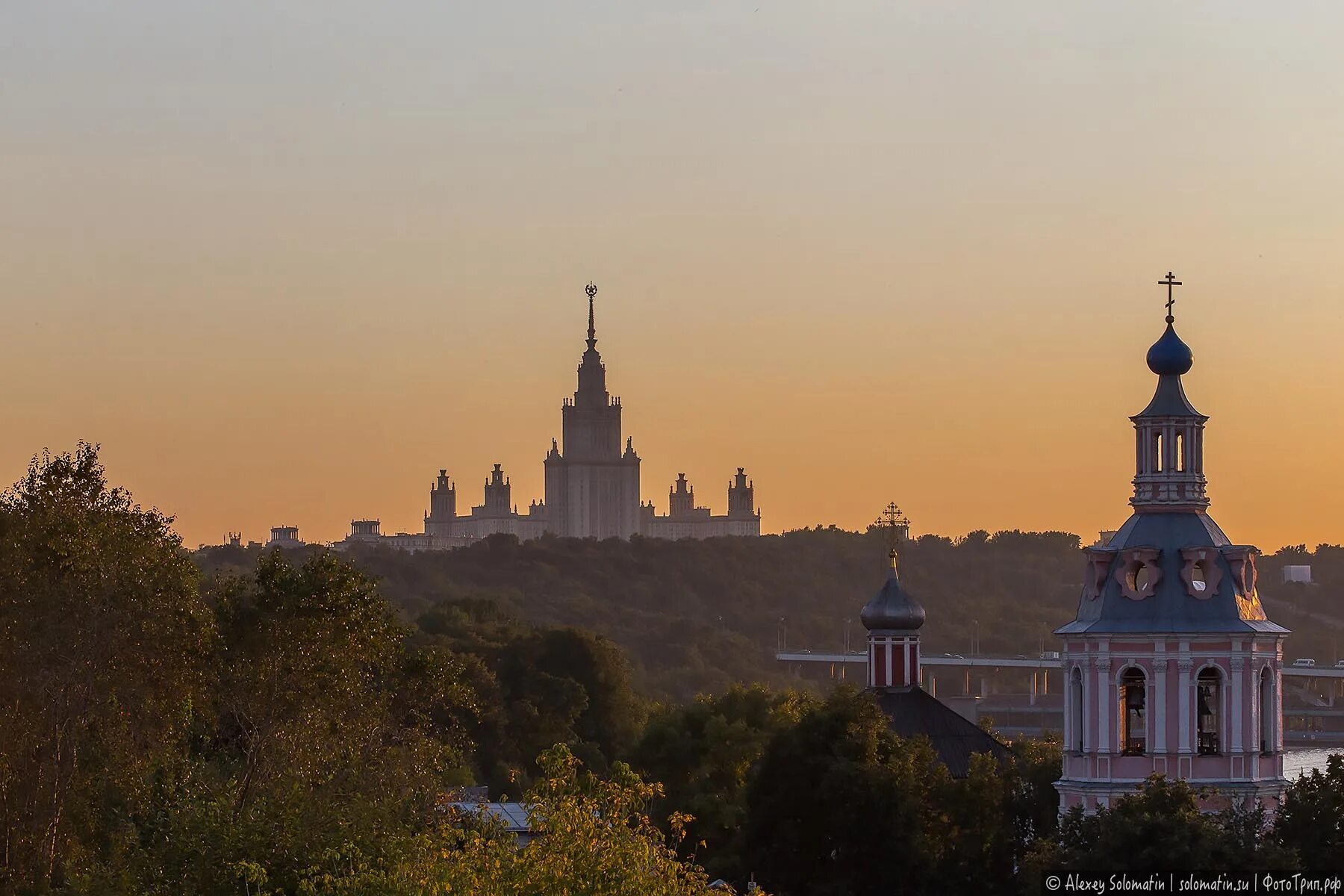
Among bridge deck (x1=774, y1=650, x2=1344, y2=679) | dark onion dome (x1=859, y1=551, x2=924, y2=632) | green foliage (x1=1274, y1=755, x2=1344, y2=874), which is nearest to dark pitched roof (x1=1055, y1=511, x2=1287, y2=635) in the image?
green foliage (x1=1274, y1=755, x2=1344, y2=874)

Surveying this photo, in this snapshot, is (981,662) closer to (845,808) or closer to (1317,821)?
(845,808)

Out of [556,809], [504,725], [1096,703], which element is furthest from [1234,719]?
[504,725]

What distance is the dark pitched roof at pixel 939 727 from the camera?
6369cm

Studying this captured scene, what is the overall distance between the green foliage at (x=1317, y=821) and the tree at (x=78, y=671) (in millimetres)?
17135

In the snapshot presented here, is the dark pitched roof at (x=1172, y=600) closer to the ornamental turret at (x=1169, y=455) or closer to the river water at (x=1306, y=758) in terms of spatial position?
the ornamental turret at (x=1169, y=455)

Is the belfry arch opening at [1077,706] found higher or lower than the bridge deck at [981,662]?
lower

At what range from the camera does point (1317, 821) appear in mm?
42094

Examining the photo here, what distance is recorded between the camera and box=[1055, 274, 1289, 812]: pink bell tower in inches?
1811

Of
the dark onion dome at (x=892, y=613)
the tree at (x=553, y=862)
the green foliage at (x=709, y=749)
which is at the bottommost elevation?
the tree at (x=553, y=862)

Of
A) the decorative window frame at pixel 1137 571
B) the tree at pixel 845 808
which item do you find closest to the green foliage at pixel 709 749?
the tree at pixel 845 808

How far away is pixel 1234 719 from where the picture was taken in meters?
46.1

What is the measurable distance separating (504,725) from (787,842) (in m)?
45.9

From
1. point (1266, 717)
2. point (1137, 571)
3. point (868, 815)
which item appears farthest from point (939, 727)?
point (1266, 717)

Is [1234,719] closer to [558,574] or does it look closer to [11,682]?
[11,682]
